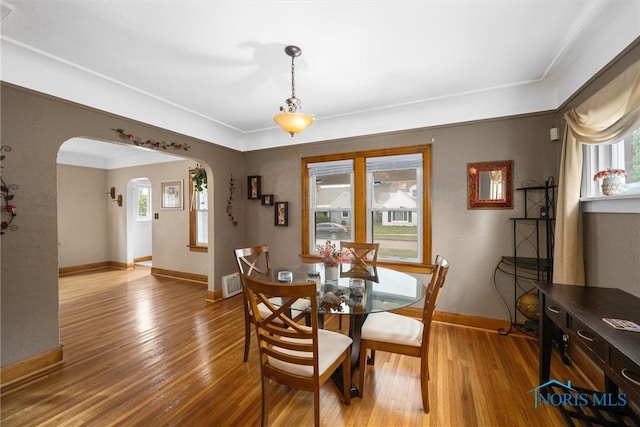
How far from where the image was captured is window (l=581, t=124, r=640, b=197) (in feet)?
5.77

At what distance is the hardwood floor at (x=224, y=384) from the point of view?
1.71 m

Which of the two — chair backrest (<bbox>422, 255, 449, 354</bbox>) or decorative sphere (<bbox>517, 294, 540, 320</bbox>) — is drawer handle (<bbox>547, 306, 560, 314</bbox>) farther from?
decorative sphere (<bbox>517, 294, 540, 320</bbox>)

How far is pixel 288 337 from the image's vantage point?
1.48m

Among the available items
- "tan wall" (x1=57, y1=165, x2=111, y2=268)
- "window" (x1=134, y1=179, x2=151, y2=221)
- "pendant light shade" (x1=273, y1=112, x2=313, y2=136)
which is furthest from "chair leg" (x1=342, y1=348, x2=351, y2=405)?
"window" (x1=134, y1=179, x2=151, y2=221)

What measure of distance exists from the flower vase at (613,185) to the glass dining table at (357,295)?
4.81 ft

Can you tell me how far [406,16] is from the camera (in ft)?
5.78

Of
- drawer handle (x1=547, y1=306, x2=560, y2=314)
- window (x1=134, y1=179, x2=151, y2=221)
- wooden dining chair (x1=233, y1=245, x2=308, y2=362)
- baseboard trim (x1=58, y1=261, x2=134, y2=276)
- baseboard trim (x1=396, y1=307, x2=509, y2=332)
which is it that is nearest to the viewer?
drawer handle (x1=547, y1=306, x2=560, y2=314)

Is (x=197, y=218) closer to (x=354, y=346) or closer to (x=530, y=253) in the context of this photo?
(x=354, y=346)

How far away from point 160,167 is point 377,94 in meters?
4.85

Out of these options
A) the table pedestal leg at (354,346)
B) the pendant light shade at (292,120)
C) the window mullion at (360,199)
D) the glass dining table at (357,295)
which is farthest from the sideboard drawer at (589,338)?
the window mullion at (360,199)

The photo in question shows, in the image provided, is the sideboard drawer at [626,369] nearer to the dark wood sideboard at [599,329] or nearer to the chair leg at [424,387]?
the dark wood sideboard at [599,329]

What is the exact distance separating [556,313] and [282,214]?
3365 mm

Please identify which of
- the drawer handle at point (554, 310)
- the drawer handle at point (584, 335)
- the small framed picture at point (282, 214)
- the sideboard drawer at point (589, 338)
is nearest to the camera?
the sideboard drawer at point (589, 338)

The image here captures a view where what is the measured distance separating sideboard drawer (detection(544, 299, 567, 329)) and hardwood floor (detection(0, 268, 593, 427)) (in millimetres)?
643
